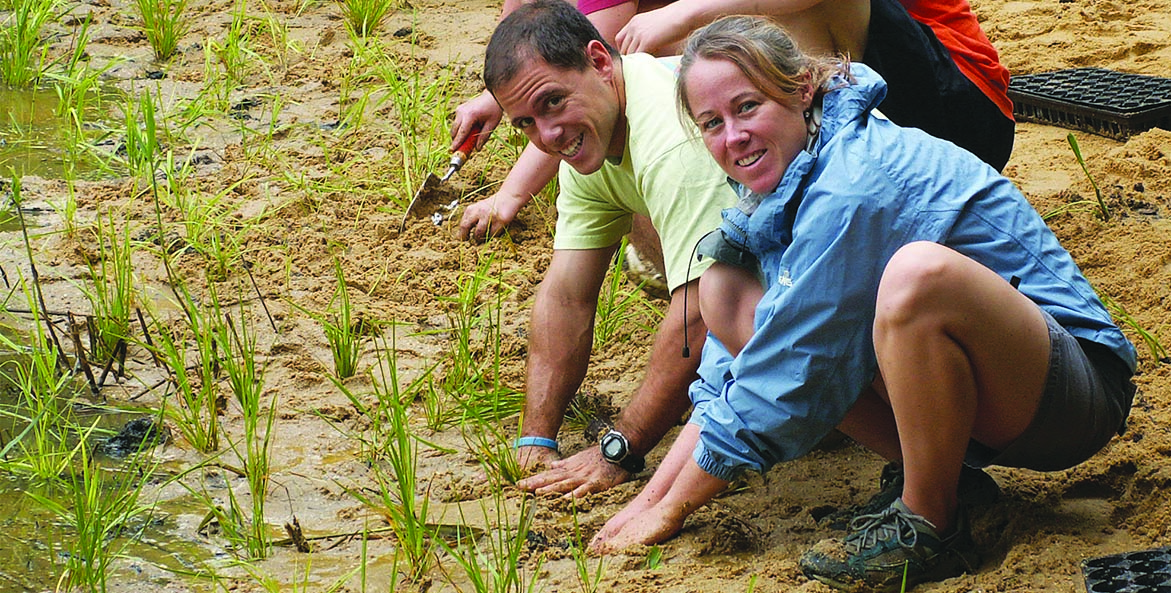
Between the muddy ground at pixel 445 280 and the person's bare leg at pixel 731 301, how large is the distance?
36 cm

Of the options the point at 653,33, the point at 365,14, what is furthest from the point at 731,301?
the point at 365,14

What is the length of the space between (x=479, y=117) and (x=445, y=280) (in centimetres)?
47

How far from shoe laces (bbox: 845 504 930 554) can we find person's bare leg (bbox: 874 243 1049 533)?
0.07 m

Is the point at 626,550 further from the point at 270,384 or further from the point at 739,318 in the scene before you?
the point at 270,384

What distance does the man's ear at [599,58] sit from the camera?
256cm

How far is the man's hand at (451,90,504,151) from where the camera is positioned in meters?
3.61

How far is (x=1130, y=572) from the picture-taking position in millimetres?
1958

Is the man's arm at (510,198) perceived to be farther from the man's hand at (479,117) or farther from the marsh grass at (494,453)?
the marsh grass at (494,453)

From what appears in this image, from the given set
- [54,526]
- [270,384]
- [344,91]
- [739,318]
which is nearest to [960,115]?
[739,318]

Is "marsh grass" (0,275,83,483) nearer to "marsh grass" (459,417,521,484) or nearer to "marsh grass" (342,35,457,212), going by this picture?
"marsh grass" (459,417,521,484)

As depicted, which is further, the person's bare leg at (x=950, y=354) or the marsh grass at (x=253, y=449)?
the marsh grass at (x=253, y=449)

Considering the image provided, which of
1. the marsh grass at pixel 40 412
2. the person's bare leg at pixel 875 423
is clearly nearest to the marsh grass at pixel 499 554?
the person's bare leg at pixel 875 423

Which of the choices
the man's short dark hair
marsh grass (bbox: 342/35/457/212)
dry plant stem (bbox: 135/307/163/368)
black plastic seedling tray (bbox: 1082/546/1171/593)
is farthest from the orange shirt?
dry plant stem (bbox: 135/307/163/368)

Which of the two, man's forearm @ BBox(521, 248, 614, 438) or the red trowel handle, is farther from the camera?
the red trowel handle
